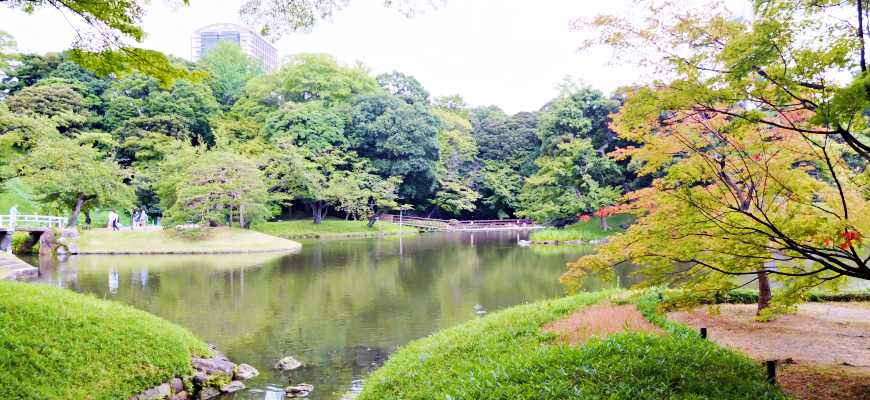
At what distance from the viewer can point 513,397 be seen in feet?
13.3

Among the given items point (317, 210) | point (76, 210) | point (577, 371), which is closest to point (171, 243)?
point (76, 210)

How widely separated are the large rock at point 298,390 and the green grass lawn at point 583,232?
20.3 metres

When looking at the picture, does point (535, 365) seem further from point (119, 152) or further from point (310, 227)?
point (119, 152)

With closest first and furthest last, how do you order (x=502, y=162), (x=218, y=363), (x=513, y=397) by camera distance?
(x=513, y=397)
(x=218, y=363)
(x=502, y=162)

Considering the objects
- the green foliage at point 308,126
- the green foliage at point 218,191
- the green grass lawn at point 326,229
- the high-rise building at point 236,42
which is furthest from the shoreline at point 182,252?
the high-rise building at point 236,42

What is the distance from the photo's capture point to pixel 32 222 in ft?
67.2

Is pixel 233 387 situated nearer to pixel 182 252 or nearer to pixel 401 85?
pixel 182 252

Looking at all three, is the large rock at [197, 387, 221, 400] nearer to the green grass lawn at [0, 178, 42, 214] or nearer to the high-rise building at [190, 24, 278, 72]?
the green grass lawn at [0, 178, 42, 214]

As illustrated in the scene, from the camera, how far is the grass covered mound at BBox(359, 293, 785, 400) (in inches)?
158

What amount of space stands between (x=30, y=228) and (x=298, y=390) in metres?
19.2

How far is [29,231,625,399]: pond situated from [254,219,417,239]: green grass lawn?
8.10m

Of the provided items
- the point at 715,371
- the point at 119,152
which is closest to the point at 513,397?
the point at 715,371

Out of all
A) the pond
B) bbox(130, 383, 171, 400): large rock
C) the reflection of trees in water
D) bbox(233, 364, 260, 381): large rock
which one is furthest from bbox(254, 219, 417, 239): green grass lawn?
bbox(130, 383, 171, 400): large rock

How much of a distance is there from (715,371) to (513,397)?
5.73 ft
